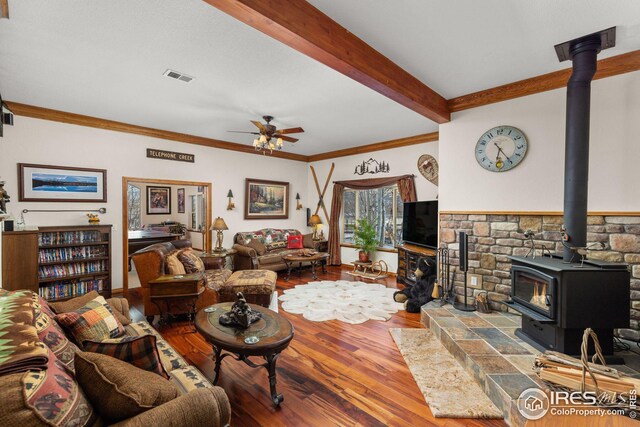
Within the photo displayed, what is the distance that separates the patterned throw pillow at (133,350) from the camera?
56.6 inches

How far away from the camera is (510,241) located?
3.38 meters

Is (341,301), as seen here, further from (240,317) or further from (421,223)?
(240,317)

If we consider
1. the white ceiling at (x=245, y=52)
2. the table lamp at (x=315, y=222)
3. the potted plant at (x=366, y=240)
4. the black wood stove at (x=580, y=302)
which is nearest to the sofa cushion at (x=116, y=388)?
the white ceiling at (x=245, y=52)

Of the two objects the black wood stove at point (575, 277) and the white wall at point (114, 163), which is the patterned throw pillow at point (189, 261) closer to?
the white wall at point (114, 163)

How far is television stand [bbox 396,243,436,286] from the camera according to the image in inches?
185

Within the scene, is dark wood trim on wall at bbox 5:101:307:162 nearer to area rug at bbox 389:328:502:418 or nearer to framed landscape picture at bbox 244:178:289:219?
framed landscape picture at bbox 244:178:289:219

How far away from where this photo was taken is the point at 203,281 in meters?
3.69

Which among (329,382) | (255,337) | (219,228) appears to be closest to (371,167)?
(219,228)

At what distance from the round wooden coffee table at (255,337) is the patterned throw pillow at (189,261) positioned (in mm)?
1609

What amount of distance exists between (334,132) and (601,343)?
4519 millimetres

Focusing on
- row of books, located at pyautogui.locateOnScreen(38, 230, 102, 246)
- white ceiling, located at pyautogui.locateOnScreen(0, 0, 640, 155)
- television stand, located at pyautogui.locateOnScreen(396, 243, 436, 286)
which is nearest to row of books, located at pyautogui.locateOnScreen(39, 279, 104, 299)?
row of books, located at pyautogui.locateOnScreen(38, 230, 102, 246)

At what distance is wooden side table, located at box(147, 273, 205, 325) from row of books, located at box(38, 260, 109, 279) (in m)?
1.72

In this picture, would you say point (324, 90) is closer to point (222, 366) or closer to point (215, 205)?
point (222, 366)

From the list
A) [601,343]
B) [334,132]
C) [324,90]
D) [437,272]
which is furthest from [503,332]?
[334,132]
